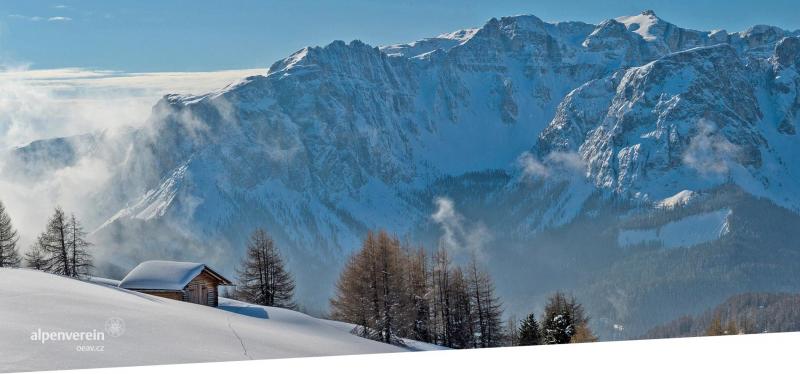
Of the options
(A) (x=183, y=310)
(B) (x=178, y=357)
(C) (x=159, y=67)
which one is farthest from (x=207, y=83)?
(B) (x=178, y=357)

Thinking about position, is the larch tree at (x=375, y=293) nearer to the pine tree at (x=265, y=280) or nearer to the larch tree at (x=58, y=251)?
the pine tree at (x=265, y=280)

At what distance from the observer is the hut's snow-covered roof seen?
3409cm

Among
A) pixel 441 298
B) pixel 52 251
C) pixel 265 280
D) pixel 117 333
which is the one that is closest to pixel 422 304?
pixel 441 298

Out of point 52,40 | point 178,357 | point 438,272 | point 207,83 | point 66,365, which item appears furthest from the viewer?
point 438,272

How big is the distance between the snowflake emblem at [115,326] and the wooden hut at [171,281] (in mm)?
14594

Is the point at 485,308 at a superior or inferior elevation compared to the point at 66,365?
superior

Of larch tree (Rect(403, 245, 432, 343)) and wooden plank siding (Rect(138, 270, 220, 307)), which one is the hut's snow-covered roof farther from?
larch tree (Rect(403, 245, 432, 343))

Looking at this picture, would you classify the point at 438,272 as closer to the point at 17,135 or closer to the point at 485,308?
the point at 485,308

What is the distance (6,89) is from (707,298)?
485 ft

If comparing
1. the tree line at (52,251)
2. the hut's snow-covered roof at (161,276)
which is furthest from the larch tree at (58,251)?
the hut's snow-covered roof at (161,276)

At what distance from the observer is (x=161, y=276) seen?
34625mm

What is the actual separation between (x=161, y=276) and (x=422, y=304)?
12.0 metres

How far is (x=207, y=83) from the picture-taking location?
3078 centimetres

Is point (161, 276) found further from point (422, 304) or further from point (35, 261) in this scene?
point (35, 261)
